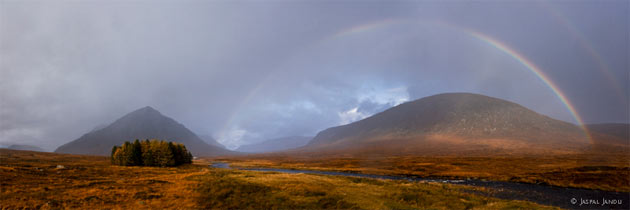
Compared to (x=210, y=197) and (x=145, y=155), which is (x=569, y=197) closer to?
(x=210, y=197)

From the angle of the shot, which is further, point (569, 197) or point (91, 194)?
point (569, 197)

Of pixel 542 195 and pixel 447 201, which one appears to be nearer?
pixel 447 201

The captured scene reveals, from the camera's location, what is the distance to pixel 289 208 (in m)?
30.1

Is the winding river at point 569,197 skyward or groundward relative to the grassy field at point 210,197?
groundward

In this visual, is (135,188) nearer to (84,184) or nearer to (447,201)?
(84,184)

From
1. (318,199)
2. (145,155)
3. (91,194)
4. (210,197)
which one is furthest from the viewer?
(145,155)

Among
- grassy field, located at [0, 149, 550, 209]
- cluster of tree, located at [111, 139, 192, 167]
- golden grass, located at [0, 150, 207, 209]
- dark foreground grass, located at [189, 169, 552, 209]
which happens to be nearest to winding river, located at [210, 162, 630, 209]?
dark foreground grass, located at [189, 169, 552, 209]

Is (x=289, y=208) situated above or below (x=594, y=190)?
above

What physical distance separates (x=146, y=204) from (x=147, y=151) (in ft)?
268

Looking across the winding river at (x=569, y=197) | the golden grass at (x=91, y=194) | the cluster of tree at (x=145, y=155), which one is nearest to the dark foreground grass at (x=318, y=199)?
the golden grass at (x=91, y=194)

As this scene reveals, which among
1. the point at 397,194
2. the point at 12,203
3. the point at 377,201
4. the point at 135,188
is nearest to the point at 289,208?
the point at 377,201

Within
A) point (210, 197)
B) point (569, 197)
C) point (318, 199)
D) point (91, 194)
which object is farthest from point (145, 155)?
point (569, 197)

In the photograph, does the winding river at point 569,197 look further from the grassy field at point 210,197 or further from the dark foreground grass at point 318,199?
the grassy field at point 210,197

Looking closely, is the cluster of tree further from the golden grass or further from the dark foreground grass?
the dark foreground grass
